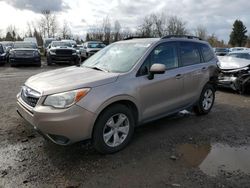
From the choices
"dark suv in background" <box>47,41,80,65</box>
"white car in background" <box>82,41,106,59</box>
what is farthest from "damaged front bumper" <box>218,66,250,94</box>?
"white car in background" <box>82,41,106,59</box>

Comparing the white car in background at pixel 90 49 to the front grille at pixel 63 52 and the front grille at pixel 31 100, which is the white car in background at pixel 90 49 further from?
the front grille at pixel 31 100

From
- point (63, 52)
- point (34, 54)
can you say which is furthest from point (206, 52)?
point (63, 52)

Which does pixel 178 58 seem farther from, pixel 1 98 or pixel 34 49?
pixel 34 49

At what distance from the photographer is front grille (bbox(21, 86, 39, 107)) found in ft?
13.6

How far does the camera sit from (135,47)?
208 inches

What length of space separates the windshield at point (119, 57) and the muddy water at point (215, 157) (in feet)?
5.66

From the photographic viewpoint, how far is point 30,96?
4.30m

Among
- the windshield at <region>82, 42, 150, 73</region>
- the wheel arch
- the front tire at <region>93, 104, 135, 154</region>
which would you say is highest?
the windshield at <region>82, 42, 150, 73</region>

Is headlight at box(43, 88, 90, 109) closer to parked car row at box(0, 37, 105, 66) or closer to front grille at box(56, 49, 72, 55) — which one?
parked car row at box(0, 37, 105, 66)

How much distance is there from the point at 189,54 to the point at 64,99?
3249mm

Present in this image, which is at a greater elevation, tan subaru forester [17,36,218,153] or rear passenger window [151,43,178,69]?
rear passenger window [151,43,178,69]

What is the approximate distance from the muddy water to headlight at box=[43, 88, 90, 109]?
1.90m

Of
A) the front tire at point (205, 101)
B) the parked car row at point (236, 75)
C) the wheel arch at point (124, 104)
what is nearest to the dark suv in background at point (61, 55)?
the parked car row at point (236, 75)

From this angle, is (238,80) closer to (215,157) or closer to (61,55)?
(215,157)
